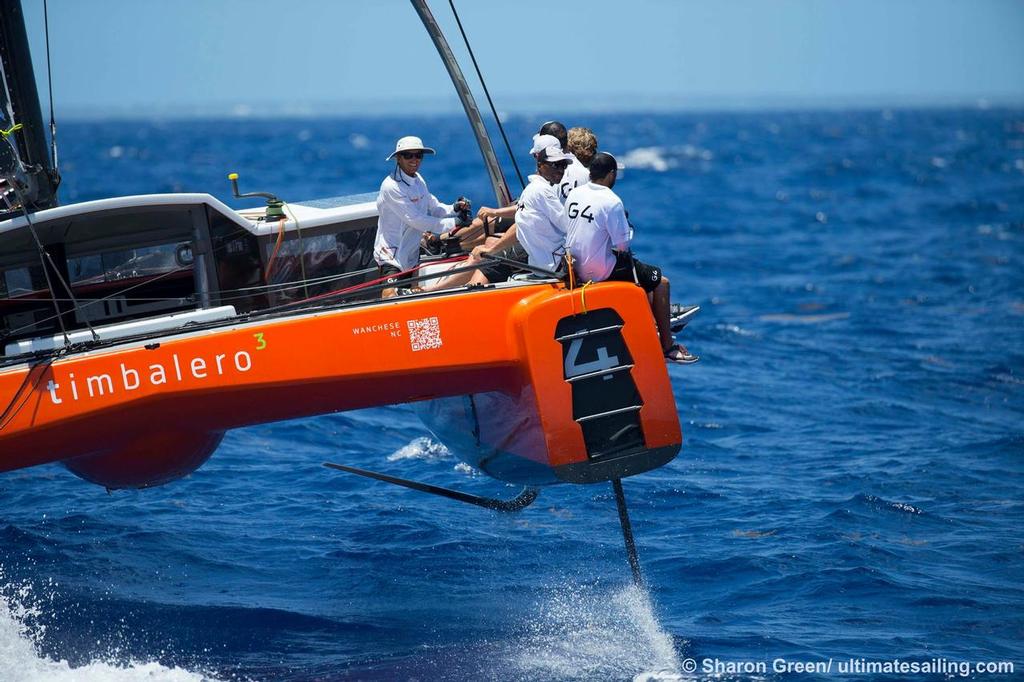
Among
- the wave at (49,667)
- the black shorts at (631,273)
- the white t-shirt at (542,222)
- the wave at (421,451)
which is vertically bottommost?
the wave at (421,451)

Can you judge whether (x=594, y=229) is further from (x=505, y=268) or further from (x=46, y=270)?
(x=46, y=270)

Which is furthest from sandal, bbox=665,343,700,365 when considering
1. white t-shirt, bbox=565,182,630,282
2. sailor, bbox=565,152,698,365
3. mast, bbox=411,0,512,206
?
mast, bbox=411,0,512,206

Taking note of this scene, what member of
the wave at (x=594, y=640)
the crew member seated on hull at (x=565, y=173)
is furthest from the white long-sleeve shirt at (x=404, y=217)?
the wave at (x=594, y=640)

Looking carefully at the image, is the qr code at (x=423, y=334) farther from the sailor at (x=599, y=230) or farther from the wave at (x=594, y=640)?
the wave at (x=594, y=640)

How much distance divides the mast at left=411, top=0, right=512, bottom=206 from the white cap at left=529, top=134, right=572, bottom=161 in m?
1.13

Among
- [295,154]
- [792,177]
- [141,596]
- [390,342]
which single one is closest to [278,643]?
[141,596]

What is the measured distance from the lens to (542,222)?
21.1 ft

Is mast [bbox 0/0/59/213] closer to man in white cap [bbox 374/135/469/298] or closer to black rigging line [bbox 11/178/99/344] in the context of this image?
black rigging line [bbox 11/178/99/344]

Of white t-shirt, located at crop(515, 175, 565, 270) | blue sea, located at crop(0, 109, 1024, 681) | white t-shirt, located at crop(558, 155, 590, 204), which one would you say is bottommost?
blue sea, located at crop(0, 109, 1024, 681)

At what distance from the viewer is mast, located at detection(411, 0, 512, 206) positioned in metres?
7.88

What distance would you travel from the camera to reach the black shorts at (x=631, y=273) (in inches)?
250

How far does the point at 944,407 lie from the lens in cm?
1084

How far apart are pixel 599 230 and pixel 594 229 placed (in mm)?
26

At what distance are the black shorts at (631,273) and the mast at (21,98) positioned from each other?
3123 millimetres
